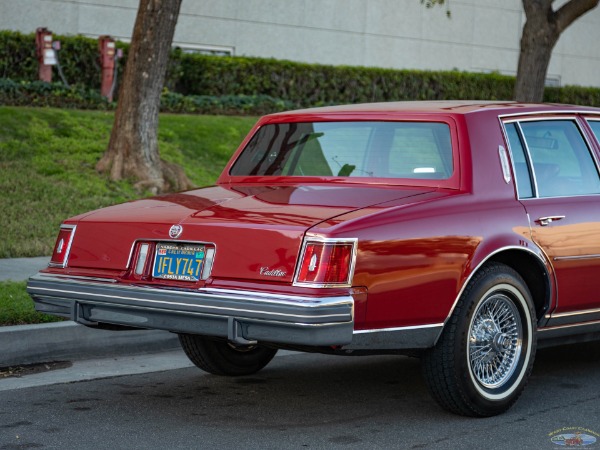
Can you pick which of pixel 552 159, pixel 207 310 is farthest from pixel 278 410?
pixel 552 159

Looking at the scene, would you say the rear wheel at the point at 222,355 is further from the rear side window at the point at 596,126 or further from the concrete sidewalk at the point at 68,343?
the rear side window at the point at 596,126

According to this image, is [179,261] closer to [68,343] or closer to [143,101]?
[68,343]

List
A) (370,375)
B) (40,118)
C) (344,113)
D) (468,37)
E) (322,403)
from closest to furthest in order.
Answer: (322,403)
(344,113)
(370,375)
(40,118)
(468,37)

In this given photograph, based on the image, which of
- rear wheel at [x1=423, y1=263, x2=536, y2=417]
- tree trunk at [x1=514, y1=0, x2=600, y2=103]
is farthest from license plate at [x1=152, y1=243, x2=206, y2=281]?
tree trunk at [x1=514, y1=0, x2=600, y2=103]

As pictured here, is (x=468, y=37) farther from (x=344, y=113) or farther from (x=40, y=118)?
(x=344, y=113)

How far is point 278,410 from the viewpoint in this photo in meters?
6.06

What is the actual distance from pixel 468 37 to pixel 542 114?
858 inches

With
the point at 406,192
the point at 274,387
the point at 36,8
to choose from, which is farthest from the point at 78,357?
the point at 36,8

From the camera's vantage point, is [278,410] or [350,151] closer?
[278,410]

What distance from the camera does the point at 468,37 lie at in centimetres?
2794

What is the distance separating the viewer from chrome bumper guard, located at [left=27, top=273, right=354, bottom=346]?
510cm

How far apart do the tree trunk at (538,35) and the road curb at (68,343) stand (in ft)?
33.6

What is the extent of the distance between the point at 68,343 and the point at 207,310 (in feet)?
8.13

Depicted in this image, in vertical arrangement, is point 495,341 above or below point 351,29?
below
